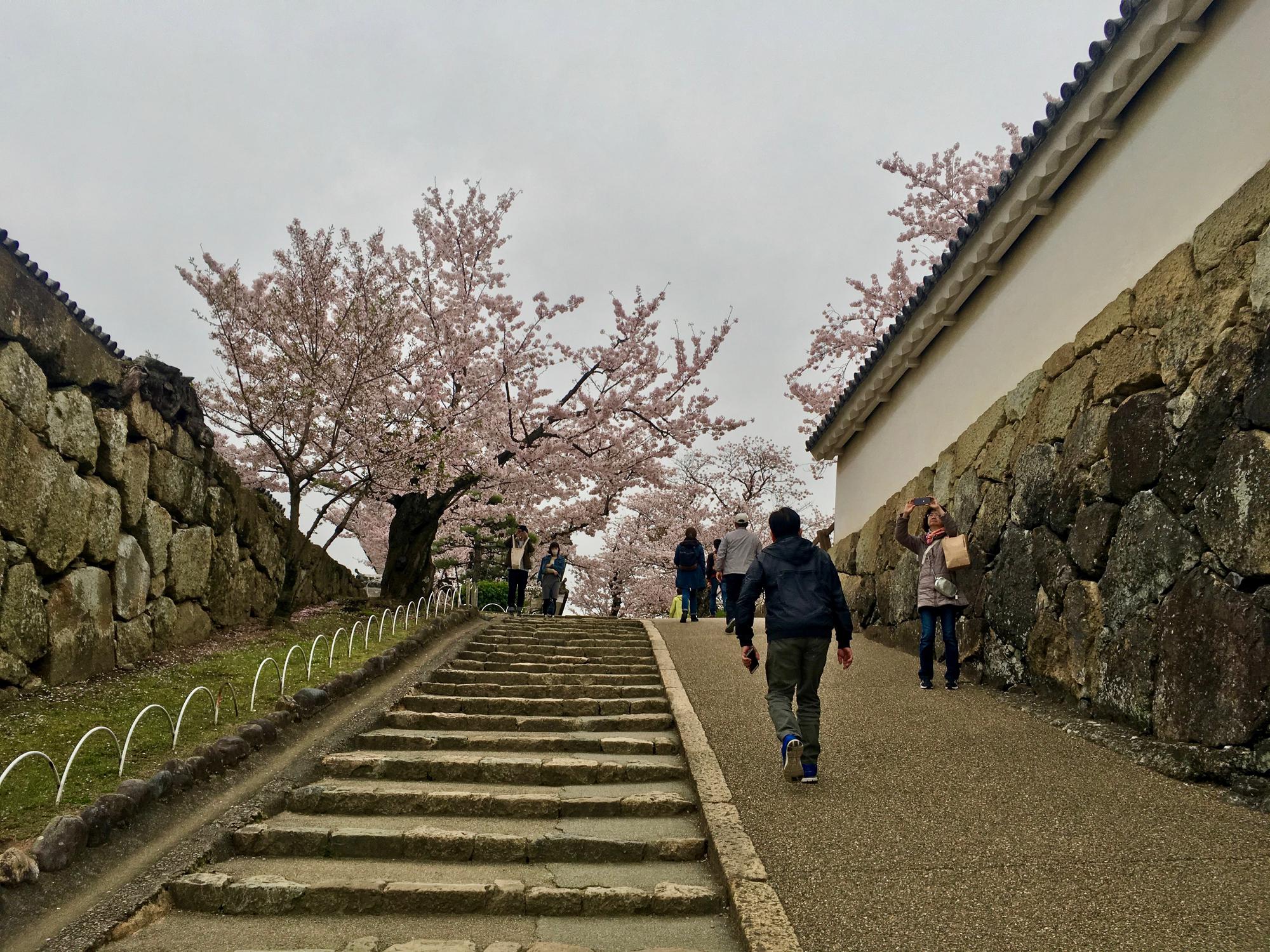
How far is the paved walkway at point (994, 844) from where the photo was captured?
3.24 metres

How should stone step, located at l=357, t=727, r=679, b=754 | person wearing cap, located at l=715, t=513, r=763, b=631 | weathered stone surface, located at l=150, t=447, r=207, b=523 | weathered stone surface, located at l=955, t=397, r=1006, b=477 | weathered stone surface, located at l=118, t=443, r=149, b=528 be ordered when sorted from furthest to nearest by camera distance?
person wearing cap, located at l=715, t=513, r=763, b=631 → weathered stone surface, located at l=150, t=447, r=207, b=523 → weathered stone surface, located at l=955, t=397, r=1006, b=477 → weathered stone surface, located at l=118, t=443, r=149, b=528 → stone step, located at l=357, t=727, r=679, b=754

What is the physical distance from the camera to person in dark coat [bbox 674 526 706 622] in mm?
13914

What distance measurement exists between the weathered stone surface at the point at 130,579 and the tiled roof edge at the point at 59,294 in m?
1.90

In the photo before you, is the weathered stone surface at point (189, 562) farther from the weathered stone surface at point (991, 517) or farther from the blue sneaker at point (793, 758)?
the weathered stone surface at point (991, 517)

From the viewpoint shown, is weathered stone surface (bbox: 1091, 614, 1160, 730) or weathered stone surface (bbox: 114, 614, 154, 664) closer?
weathered stone surface (bbox: 1091, 614, 1160, 730)

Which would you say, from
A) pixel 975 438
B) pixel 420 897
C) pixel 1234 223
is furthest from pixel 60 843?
pixel 975 438

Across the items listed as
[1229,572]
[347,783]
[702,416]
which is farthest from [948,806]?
[702,416]

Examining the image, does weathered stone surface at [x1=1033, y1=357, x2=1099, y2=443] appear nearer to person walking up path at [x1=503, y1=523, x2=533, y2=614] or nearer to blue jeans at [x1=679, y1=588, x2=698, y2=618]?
blue jeans at [x1=679, y1=588, x2=698, y2=618]

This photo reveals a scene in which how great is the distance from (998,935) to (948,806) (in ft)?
4.50

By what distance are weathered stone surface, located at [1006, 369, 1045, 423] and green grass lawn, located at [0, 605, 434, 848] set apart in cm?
673

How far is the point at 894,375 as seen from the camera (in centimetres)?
1153

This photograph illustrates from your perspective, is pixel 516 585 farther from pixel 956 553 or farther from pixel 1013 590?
pixel 1013 590

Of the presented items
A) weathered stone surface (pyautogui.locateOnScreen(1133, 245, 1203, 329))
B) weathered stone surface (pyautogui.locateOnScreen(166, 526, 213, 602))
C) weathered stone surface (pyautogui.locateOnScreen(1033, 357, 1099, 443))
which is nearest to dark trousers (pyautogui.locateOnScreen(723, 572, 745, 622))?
weathered stone surface (pyautogui.locateOnScreen(1033, 357, 1099, 443))

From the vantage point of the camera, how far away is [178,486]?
30.5 feet
